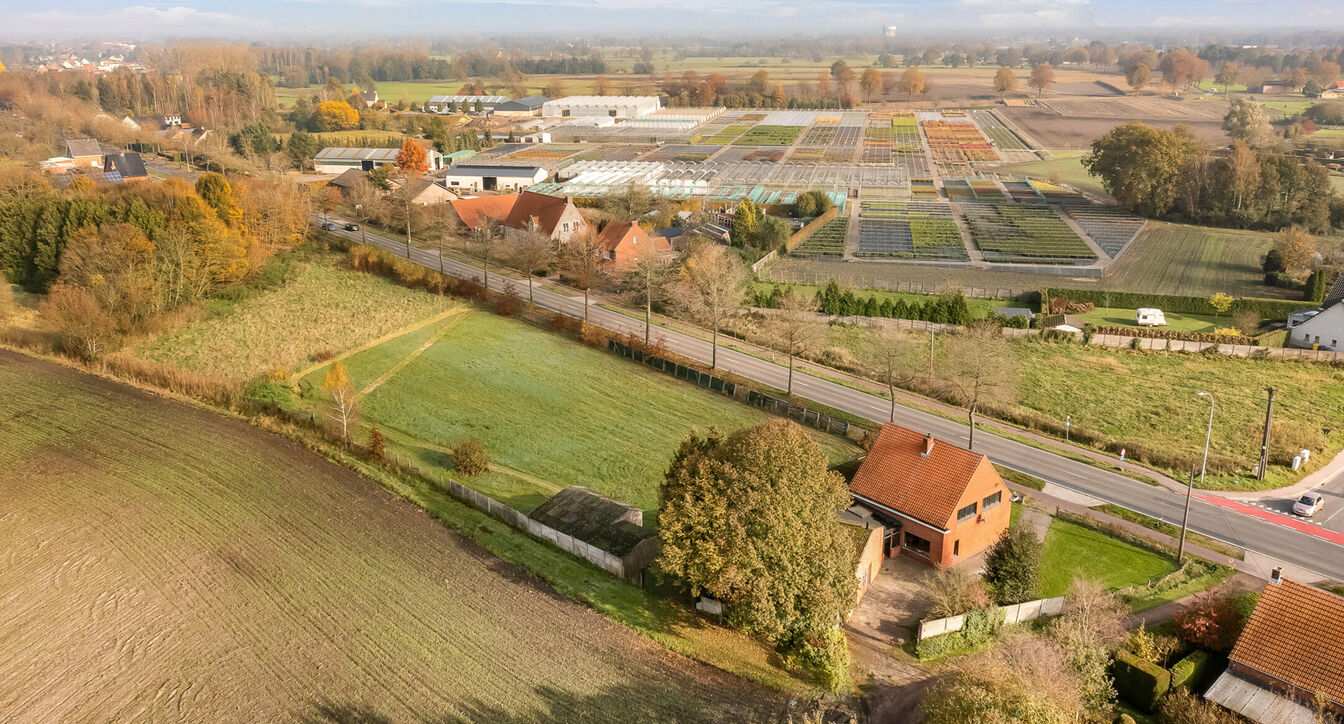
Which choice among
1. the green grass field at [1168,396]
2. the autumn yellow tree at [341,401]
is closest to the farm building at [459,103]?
the green grass field at [1168,396]

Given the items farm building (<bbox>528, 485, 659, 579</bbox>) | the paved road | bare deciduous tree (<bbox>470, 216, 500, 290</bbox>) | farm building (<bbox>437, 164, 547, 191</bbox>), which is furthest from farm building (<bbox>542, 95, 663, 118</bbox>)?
farm building (<bbox>528, 485, 659, 579</bbox>)

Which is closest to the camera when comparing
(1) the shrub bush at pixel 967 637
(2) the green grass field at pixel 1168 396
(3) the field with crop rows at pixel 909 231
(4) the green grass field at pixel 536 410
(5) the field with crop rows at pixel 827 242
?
(1) the shrub bush at pixel 967 637

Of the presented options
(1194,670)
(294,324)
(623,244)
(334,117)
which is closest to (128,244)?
(294,324)

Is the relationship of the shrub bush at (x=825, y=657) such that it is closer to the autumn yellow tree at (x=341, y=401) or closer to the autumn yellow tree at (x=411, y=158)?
the autumn yellow tree at (x=341, y=401)

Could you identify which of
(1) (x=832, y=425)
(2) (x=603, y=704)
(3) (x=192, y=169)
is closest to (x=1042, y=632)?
(2) (x=603, y=704)

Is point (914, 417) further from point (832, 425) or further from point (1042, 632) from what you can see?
point (1042, 632)

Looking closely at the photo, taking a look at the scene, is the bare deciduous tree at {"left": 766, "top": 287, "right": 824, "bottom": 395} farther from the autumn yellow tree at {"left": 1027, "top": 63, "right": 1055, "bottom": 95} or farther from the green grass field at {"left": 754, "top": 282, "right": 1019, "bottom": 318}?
the autumn yellow tree at {"left": 1027, "top": 63, "right": 1055, "bottom": 95}
